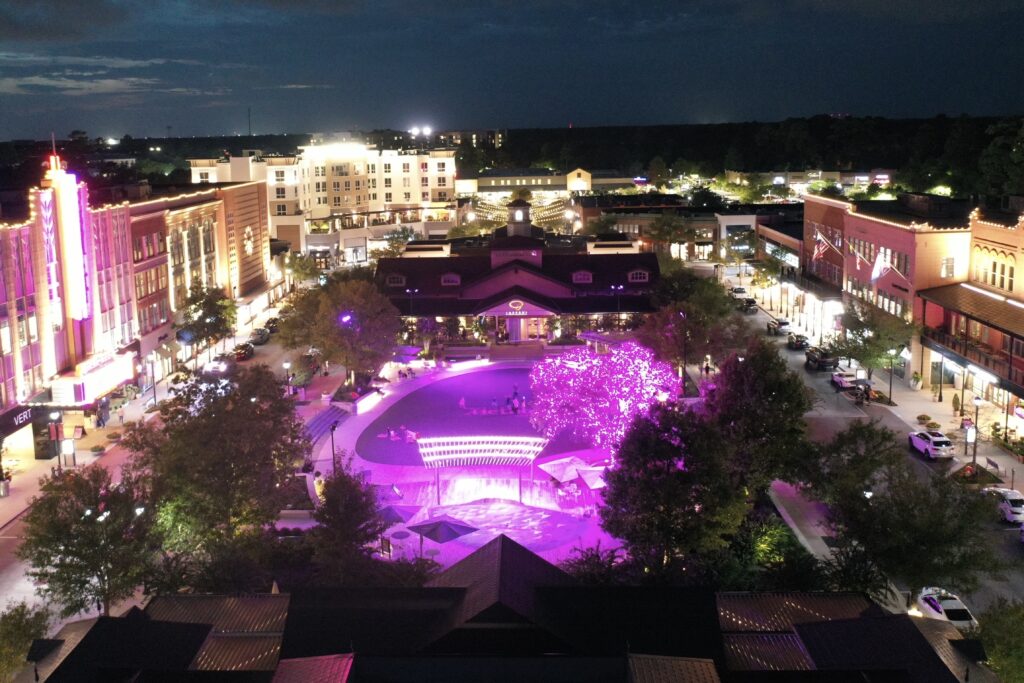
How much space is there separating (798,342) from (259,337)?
31049 mm

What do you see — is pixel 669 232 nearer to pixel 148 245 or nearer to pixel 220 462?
pixel 148 245

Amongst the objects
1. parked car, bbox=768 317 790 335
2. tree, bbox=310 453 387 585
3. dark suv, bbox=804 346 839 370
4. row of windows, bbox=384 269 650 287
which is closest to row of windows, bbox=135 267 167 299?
row of windows, bbox=384 269 650 287

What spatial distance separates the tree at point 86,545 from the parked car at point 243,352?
94.5 ft

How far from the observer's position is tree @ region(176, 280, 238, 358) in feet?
169

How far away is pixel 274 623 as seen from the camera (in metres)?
20.1

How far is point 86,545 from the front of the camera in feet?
76.7

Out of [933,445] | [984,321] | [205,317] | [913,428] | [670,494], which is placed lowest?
[913,428]

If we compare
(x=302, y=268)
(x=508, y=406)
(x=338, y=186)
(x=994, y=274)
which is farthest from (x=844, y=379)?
(x=338, y=186)

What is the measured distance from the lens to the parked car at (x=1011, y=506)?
28.6 meters

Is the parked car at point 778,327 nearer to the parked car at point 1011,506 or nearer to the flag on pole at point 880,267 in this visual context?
the flag on pole at point 880,267

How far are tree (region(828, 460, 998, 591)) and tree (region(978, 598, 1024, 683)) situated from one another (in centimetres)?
298

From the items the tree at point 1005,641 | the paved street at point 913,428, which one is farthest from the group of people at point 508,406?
the tree at point 1005,641

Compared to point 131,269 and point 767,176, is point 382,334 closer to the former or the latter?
point 131,269

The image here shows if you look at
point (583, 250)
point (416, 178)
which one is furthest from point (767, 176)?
point (583, 250)
